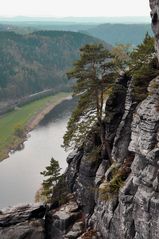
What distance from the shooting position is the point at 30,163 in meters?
130

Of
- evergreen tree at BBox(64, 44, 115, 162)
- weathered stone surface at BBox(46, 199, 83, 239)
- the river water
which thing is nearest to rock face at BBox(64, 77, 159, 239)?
weathered stone surface at BBox(46, 199, 83, 239)

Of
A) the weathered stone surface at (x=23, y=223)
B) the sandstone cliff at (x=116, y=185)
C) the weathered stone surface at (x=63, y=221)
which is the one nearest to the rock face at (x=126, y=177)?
the sandstone cliff at (x=116, y=185)

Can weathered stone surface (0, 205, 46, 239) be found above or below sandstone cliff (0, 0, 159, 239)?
below

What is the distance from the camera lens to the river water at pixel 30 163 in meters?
105

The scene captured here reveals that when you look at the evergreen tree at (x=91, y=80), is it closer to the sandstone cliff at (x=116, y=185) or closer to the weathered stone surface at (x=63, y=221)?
the sandstone cliff at (x=116, y=185)

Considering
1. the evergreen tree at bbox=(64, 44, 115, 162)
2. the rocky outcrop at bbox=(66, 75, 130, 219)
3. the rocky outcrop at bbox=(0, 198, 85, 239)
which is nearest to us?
the evergreen tree at bbox=(64, 44, 115, 162)

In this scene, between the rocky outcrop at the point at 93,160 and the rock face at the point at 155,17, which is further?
the rocky outcrop at the point at 93,160

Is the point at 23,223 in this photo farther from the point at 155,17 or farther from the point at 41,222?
the point at 155,17

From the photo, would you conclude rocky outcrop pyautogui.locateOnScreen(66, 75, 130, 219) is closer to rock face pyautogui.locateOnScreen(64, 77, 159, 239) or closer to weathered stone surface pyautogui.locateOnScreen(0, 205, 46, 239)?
rock face pyautogui.locateOnScreen(64, 77, 159, 239)

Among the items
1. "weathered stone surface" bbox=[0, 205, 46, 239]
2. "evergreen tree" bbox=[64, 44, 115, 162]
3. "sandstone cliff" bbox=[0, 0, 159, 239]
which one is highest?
"evergreen tree" bbox=[64, 44, 115, 162]

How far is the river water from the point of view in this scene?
105 metres

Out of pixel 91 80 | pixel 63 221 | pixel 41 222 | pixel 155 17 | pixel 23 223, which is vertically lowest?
pixel 41 222

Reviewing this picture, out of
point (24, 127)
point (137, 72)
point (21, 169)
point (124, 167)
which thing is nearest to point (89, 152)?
point (124, 167)

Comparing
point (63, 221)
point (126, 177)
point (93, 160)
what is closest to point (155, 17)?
point (126, 177)
